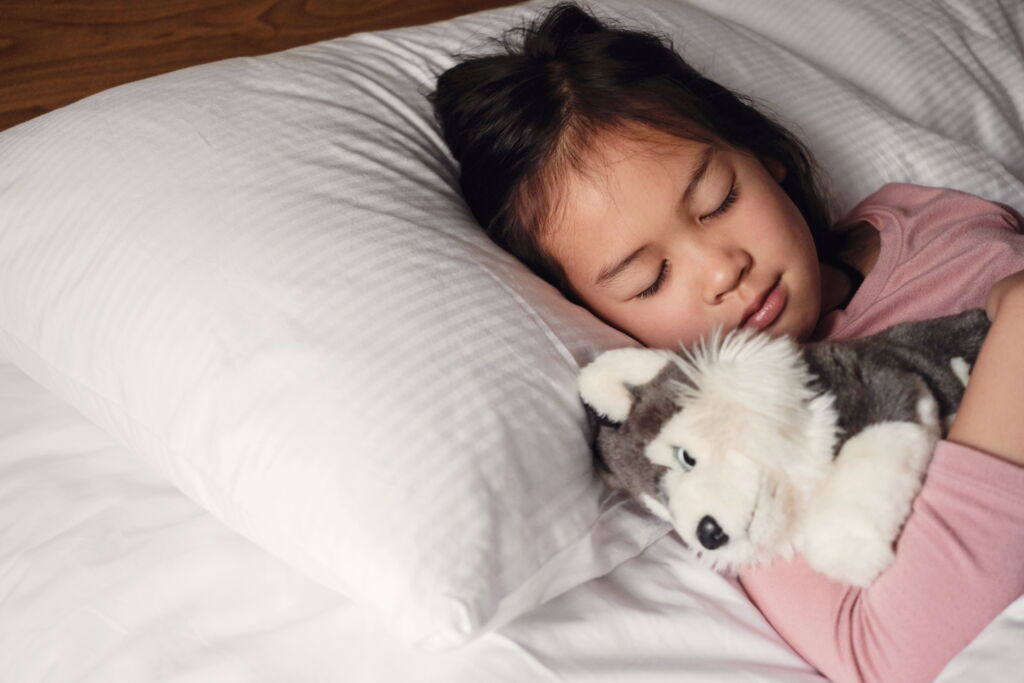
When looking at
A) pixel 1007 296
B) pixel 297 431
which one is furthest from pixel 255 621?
pixel 1007 296

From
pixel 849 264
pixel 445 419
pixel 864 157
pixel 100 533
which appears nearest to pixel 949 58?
pixel 864 157

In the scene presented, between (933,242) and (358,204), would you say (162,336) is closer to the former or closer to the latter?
(358,204)

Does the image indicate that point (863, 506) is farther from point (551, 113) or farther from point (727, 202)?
point (551, 113)

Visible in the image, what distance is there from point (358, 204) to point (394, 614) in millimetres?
391

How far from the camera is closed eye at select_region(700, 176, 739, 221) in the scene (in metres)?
0.96

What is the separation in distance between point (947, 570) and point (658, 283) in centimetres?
39

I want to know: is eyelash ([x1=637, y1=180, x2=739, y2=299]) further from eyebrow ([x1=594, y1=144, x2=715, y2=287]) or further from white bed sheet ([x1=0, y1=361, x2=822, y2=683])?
white bed sheet ([x1=0, y1=361, x2=822, y2=683])

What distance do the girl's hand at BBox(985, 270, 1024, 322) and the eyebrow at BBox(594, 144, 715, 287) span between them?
298mm

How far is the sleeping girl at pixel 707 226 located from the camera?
2.47 feet

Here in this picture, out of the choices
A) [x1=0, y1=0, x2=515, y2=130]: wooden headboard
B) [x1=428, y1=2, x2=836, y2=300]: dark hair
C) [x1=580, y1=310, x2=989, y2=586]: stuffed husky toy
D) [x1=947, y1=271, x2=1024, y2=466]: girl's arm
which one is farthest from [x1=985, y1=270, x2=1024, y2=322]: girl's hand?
[x1=0, y1=0, x2=515, y2=130]: wooden headboard

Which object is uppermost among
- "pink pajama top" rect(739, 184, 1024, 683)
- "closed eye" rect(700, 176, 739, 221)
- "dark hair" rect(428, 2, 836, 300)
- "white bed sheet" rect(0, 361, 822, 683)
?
"dark hair" rect(428, 2, 836, 300)

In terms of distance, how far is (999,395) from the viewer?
2.40 feet

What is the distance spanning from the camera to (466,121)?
1044 millimetres

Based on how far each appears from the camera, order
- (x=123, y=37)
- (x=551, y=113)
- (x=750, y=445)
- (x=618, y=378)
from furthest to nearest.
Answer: (x=123, y=37)
(x=551, y=113)
(x=618, y=378)
(x=750, y=445)
